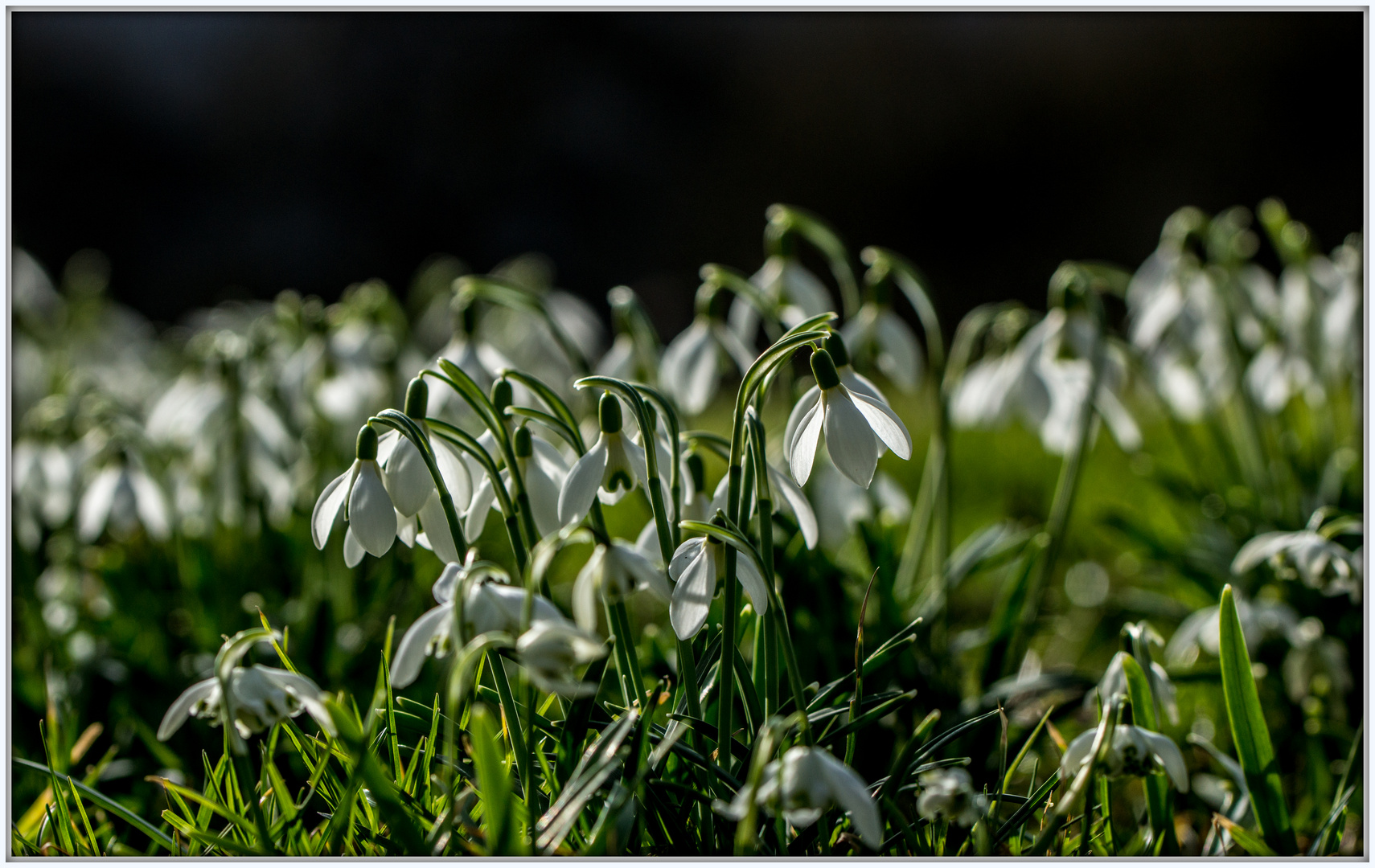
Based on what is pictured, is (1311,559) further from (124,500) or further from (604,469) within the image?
(124,500)

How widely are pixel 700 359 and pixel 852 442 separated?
0.54m

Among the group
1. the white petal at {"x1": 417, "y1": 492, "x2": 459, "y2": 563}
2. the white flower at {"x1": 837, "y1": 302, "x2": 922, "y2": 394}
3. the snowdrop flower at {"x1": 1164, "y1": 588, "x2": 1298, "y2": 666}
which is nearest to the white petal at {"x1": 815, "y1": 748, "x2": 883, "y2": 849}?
the white petal at {"x1": 417, "y1": 492, "x2": 459, "y2": 563}

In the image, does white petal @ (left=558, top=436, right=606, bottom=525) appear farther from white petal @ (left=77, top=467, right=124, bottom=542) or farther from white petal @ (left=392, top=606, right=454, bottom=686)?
white petal @ (left=77, top=467, right=124, bottom=542)

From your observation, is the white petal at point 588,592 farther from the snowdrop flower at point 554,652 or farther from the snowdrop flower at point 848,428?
the snowdrop flower at point 848,428

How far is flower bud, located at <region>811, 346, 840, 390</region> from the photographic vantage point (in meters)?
0.87

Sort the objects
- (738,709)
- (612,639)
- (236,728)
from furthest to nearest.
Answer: (738,709)
(612,639)
(236,728)

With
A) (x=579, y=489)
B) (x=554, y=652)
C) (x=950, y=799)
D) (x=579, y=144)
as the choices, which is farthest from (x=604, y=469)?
(x=579, y=144)

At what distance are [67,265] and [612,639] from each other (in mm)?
7238

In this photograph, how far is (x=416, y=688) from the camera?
161 cm

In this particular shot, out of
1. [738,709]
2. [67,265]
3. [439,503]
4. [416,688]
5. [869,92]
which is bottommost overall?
[416,688]

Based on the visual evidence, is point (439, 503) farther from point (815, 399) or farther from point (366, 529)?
point (815, 399)

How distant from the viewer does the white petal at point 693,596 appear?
0.85 m

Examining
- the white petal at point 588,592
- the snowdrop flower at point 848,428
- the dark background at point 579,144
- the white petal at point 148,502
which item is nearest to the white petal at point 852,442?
the snowdrop flower at point 848,428

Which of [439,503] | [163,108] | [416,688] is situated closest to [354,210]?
[163,108]
